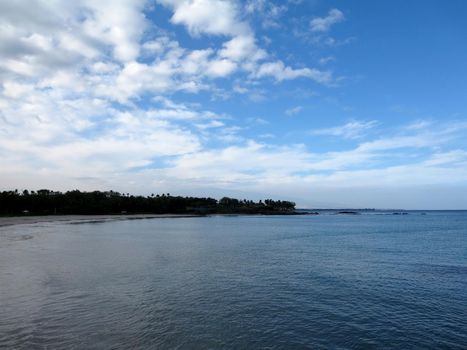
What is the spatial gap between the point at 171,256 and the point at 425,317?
24597 mm

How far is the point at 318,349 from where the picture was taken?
12984 millimetres

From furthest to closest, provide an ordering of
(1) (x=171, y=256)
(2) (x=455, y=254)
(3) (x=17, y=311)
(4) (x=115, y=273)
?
(2) (x=455, y=254), (1) (x=171, y=256), (4) (x=115, y=273), (3) (x=17, y=311)

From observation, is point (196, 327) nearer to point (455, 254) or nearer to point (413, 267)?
point (413, 267)

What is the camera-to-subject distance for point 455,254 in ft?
130

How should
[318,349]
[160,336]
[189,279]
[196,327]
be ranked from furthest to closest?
1. [189,279]
2. [196,327]
3. [160,336]
4. [318,349]

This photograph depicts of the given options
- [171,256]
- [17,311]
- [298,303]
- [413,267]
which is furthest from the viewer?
[171,256]

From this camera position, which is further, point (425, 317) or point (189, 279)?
point (189, 279)

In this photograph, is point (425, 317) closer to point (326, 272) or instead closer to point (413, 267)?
point (326, 272)

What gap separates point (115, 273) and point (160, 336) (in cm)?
1376

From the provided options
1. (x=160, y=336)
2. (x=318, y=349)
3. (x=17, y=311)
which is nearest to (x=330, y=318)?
(x=318, y=349)

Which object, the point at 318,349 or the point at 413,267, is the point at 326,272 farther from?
the point at 318,349

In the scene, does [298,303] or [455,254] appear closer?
[298,303]

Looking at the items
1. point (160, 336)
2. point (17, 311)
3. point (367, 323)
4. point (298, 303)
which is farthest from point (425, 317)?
point (17, 311)

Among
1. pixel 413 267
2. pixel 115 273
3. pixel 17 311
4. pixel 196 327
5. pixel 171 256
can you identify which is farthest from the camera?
pixel 171 256
